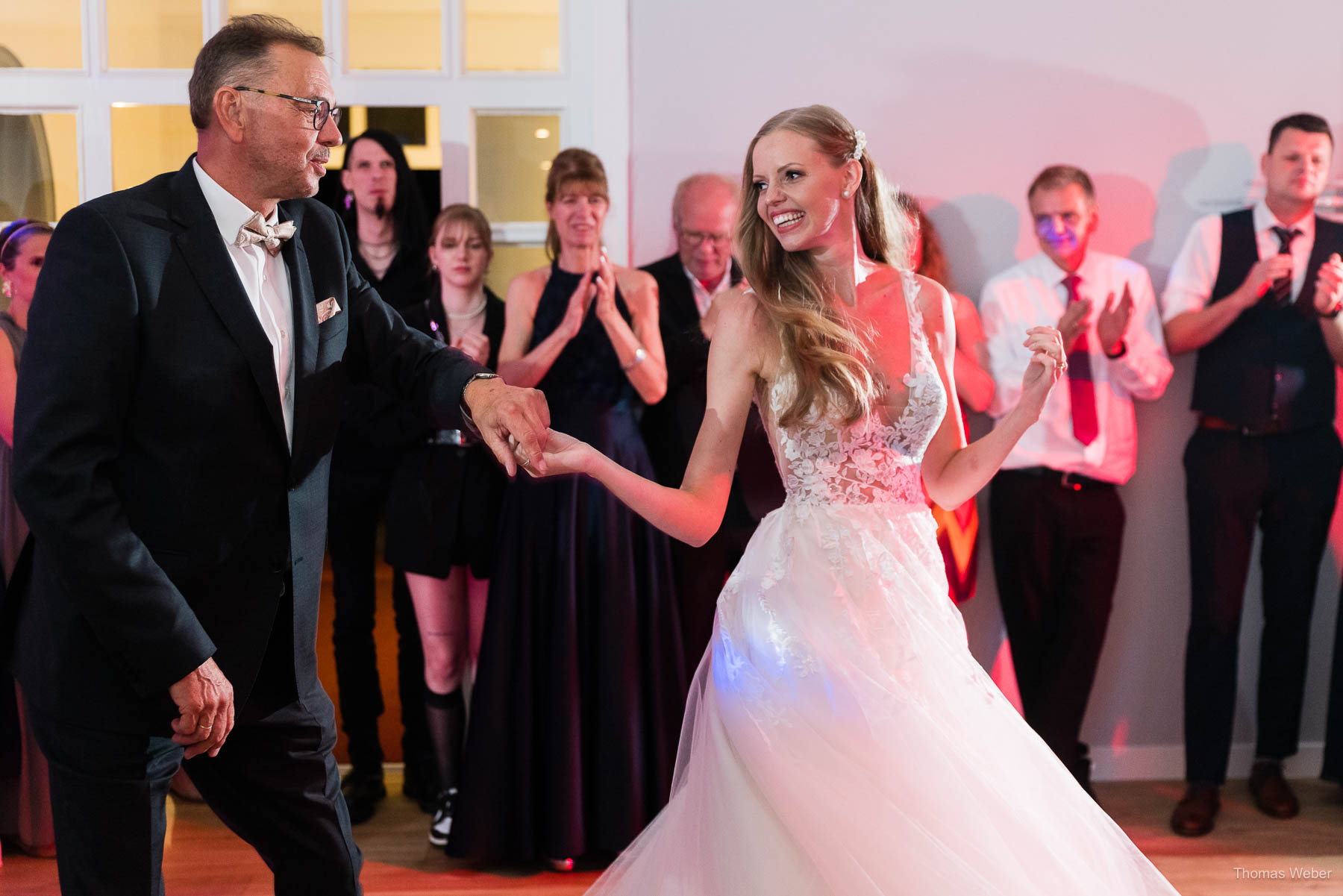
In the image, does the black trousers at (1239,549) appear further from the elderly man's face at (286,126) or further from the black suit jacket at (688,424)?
the elderly man's face at (286,126)

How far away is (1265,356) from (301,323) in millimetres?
3047

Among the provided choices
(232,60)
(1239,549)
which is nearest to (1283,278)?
(1239,549)

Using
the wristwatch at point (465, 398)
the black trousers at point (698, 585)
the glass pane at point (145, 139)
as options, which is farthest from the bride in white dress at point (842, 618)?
the glass pane at point (145, 139)

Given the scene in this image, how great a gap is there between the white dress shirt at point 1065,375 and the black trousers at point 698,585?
1024 millimetres

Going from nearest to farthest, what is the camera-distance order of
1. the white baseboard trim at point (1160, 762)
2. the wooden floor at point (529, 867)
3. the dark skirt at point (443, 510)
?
the wooden floor at point (529, 867), the dark skirt at point (443, 510), the white baseboard trim at point (1160, 762)

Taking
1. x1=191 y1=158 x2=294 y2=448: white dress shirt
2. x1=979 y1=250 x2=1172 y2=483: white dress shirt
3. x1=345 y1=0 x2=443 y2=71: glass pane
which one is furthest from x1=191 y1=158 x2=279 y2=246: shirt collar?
x1=979 y1=250 x2=1172 y2=483: white dress shirt

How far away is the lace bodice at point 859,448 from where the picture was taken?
202cm

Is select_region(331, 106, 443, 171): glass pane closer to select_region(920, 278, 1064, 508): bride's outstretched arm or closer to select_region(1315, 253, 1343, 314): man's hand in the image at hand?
select_region(920, 278, 1064, 508): bride's outstretched arm

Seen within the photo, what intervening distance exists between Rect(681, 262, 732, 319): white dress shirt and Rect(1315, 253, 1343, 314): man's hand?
1891 millimetres

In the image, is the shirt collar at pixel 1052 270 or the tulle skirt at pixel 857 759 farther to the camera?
the shirt collar at pixel 1052 270

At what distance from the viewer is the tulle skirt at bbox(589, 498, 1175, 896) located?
65.0 inches

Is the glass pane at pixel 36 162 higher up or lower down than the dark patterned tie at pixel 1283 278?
Answer: higher up

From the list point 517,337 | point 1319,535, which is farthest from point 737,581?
point 1319,535

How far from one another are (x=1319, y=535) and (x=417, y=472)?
2.86m
